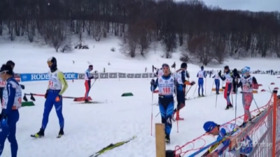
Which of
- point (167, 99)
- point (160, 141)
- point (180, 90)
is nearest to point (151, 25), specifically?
point (180, 90)

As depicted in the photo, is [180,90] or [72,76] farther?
[72,76]

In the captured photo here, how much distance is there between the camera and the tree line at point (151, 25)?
5931 cm

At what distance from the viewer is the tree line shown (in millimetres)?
59312

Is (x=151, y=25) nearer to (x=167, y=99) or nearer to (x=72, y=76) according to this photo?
(x=72, y=76)

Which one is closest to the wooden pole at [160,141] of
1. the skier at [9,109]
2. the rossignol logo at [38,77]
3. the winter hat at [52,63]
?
the skier at [9,109]

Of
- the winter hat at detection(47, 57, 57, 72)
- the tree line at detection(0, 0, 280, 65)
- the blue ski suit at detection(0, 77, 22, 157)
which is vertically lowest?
the blue ski suit at detection(0, 77, 22, 157)

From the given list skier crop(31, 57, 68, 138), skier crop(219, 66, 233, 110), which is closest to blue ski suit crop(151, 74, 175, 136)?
skier crop(31, 57, 68, 138)

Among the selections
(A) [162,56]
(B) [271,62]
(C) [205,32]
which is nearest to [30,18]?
(A) [162,56]

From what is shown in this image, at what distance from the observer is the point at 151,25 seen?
217ft

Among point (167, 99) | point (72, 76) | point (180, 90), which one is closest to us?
point (167, 99)

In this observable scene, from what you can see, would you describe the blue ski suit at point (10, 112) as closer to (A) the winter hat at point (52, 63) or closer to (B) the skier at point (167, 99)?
(A) the winter hat at point (52, 63)

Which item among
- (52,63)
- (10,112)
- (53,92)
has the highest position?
(52,63)

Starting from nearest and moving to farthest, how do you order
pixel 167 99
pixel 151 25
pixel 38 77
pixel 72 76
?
pixel 167 99 < pixel 38 77 < pixel 72 76 < pixel 151 25

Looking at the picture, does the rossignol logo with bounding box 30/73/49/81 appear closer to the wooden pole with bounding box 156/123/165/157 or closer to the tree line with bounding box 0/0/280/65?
the wooden pole with bounding box 156/123/165/157
